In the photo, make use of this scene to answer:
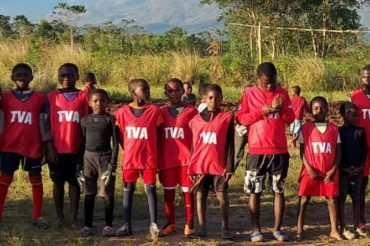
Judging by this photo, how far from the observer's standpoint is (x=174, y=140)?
22.3 feet

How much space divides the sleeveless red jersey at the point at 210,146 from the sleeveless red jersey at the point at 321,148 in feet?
2.63

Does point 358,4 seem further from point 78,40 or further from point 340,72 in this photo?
point 78,40

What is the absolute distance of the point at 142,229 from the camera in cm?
709

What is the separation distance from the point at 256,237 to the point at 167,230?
0.89m

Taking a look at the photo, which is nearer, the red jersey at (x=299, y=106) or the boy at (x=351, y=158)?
the boy at (x=351, y=158)

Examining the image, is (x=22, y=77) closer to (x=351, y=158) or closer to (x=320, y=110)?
(x=320, y=110)

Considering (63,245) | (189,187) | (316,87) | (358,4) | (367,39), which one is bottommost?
(63,245)

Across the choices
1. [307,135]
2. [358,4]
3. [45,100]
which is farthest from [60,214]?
[358,4]

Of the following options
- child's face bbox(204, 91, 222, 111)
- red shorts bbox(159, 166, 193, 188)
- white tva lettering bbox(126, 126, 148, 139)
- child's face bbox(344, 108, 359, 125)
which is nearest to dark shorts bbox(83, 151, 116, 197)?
white tva lettering bbox(126, 126, 148, 139)

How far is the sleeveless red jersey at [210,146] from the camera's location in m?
6.62

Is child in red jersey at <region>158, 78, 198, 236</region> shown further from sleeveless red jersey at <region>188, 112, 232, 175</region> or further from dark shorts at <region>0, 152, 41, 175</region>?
dark shorts at <region>0, 152, 41, 175</region>

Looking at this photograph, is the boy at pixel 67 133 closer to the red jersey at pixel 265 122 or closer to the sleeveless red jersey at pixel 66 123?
the sleeveless red jersey at pixel 66 123

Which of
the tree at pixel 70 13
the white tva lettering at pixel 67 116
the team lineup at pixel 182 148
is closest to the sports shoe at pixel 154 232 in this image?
the team lineup at pixel 182 148

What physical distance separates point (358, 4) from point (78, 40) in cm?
1177
